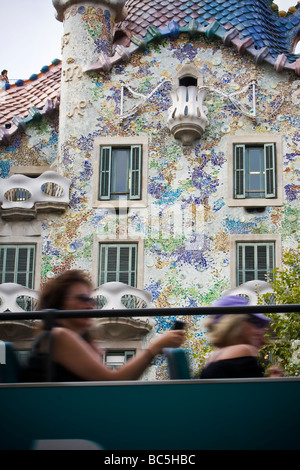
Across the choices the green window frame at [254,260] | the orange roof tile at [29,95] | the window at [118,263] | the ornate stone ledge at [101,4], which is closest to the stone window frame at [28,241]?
the window at [118,263]

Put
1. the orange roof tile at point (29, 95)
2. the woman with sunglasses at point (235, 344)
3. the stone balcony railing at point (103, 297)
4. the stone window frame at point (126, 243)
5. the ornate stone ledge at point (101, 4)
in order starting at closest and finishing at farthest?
the woman with sunglasses at point (235, 344) < the stone balcony railing at point (103, 297) < the stone window frame at point (126, 243) < the ornate stone ledge at point (101, 4) < the orange roof tile at point (29, 95)

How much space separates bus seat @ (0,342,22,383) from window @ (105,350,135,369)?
569 millimetres

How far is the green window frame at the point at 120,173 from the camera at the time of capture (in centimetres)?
1903

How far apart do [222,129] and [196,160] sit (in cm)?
86

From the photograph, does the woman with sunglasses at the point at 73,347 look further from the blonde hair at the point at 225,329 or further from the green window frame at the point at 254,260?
the green window frame at the point at 254,260

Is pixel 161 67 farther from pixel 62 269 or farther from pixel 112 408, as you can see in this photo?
pixel 112 408

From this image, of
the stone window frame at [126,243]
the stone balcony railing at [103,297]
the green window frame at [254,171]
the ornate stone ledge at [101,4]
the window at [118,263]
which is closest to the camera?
the stone balcony railing at [103,297]

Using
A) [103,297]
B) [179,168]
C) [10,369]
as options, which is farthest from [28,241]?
[10,369]

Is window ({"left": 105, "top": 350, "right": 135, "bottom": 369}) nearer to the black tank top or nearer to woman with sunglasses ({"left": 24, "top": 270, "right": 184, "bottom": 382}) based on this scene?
woman with sunglasses ({"left": 24, "top": 270, "right": 184, "bottom": 382})

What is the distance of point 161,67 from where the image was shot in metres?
19.7

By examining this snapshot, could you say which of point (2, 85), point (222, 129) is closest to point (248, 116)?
point (222, 129)

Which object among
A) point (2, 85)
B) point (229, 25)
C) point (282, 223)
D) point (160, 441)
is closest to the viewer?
point (160, 441)

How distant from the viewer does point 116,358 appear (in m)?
5.70

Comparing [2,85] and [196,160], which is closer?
[196,160]
